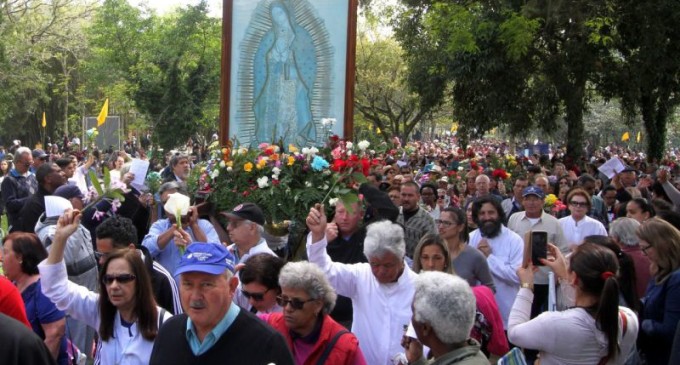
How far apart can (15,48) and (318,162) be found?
2838 centimetres

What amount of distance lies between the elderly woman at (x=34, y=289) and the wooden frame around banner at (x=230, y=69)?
4455mm

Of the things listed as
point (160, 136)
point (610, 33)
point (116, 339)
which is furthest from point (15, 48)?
point (116, 339)

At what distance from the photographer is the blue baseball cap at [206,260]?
375 centimetres

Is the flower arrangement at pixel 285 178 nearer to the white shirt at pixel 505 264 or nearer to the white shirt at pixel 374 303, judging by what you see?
the white shirt at pixel 505 264

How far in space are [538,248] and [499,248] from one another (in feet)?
8.91

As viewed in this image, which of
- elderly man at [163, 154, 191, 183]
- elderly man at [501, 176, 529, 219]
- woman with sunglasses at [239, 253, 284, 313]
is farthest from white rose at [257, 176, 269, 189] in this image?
elderly man at [501, 176, 529, 219]

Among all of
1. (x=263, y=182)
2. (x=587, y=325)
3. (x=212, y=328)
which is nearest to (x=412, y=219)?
(x=263, y=182)

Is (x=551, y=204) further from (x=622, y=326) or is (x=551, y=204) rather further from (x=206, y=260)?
(x=206, y=260)

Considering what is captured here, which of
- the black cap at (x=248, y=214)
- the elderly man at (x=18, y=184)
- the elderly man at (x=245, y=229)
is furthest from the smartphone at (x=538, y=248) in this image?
the elderly man at (x=18, y=184)

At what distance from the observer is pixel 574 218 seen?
30.9ft

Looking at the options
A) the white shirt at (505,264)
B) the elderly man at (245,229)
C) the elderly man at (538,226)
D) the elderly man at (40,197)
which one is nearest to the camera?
the elderly man at (245,229)

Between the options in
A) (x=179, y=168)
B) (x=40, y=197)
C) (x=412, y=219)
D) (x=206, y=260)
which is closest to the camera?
(x=206, y=260)

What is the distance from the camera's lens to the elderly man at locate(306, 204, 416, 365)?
5.30m

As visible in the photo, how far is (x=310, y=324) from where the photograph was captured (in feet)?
14.6
